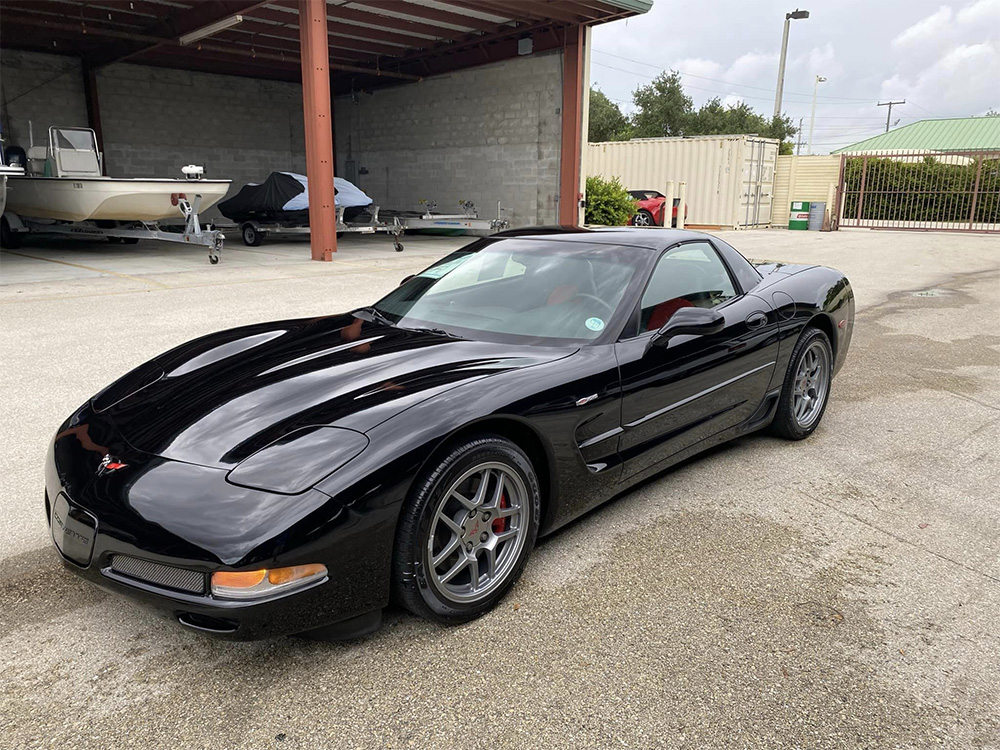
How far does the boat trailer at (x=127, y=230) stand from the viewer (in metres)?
12.8

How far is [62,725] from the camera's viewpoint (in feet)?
6.75

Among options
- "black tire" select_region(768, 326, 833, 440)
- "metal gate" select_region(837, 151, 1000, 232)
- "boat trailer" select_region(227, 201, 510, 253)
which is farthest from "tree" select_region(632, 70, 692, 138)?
"black tire" select_region(768, 326, 833, 440)

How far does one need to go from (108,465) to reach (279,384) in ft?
2.05

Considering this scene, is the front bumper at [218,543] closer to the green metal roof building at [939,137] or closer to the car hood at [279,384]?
the car hood at [279,384]

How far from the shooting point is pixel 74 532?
2.29 m

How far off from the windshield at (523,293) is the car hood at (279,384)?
173mm

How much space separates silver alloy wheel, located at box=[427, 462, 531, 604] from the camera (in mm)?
2492

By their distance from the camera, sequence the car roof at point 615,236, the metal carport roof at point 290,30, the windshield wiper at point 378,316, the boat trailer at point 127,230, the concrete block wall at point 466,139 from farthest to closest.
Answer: the concrete block wall at point 466,139, the metal carport roof at point 290,30, the boat trailer at point 127,230, the car roof at point 615,236, the windshield wiper at point 378,316

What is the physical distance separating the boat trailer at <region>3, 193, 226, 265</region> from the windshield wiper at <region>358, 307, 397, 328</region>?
973cm

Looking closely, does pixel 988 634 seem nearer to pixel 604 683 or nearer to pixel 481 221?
pixel 604 683

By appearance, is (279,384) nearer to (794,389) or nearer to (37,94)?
(794,389)

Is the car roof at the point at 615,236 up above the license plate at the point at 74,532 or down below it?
above

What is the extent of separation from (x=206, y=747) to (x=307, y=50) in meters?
12.8

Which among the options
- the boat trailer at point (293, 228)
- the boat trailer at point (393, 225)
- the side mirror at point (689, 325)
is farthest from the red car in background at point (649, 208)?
the side mirror at point (689, 325)
